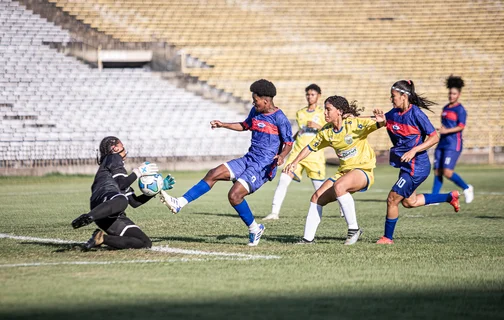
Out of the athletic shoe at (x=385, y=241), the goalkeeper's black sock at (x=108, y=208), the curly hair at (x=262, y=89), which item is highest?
the curly hair at (x=262, y=89)

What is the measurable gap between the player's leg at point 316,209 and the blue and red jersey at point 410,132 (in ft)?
2.91

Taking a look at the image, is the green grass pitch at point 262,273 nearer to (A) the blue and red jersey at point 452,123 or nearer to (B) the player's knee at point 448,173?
(B) the player's knee at point 448,173

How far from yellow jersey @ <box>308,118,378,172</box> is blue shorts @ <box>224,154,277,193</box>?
1.85 feet

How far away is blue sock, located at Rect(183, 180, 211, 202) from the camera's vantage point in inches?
365

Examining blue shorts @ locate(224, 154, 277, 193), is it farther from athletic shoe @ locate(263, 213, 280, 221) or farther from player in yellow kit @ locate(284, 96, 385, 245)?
athletic shoe @ locate(263, 213, 280, 221)

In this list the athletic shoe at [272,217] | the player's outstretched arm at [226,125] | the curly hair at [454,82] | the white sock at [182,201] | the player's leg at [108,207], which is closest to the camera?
the player's leg at [108,207]

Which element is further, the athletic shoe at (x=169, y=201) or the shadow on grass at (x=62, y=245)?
the athletic shoe at (x=169, y=201)

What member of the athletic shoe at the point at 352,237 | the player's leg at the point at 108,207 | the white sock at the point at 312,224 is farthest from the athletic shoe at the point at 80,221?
the athletic shoe at the point at 352,237

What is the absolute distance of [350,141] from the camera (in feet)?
30.9

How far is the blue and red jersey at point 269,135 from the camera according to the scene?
31.2 ft

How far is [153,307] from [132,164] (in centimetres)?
2096

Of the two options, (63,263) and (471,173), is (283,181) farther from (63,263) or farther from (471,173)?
(471,173)

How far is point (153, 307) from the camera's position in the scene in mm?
5617

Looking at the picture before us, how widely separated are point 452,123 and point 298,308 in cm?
999
